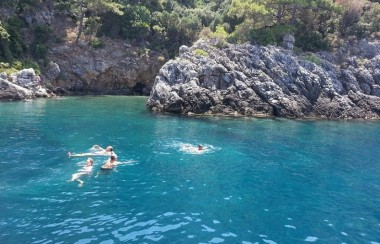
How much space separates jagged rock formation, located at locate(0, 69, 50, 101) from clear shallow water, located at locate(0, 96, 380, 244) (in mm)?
14835

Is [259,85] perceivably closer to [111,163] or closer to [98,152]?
[98,152]

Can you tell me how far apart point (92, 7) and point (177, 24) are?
18.2 meters

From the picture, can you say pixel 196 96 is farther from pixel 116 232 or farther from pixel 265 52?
pixel 116 232

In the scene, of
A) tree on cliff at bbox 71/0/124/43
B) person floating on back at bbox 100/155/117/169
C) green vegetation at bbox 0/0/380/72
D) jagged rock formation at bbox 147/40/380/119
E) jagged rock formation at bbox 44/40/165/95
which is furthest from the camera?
tree on cliff at bbox 71/0/124/43

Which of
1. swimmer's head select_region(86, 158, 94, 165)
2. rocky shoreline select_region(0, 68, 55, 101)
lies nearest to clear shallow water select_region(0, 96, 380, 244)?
swimmer's head select_region(86, 158, 94, 165)

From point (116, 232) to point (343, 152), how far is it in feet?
82.7

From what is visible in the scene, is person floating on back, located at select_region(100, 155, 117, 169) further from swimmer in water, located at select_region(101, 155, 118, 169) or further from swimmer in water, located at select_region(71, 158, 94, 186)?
swimmer in water, located at select_region(71, 158, 94, 186)

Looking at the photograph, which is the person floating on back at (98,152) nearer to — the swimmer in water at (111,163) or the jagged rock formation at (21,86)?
the swimmer in water at (111,163)

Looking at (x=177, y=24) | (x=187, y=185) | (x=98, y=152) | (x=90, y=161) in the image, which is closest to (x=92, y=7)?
(x=177, y=24)

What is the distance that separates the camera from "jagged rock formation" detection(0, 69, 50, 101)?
5547cm

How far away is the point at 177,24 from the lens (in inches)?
3140

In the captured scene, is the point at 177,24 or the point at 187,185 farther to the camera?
the point at 177,24

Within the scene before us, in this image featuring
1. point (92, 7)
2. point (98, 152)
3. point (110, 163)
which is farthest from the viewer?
point (92, 7)

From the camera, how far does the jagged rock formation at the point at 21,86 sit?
182 ft
